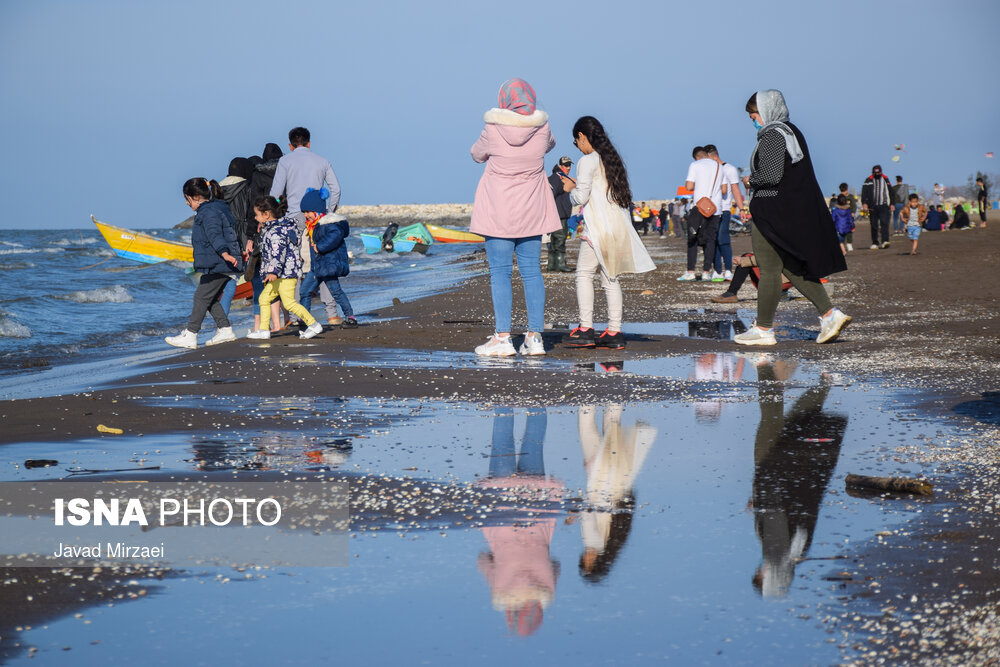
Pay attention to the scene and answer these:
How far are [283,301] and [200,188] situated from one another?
1.40 meters

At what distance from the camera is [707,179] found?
1644cm

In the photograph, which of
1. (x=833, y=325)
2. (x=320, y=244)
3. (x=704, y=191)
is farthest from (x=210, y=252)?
(x=704, y=191)

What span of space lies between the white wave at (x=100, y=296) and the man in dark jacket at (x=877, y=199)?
1833 cm

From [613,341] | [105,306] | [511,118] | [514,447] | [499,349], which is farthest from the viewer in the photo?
[105,306]

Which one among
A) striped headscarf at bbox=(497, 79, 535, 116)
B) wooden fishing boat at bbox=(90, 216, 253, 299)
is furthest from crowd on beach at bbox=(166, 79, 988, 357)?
wooden fishing boat at bbox=(90, 216, 253, 299)

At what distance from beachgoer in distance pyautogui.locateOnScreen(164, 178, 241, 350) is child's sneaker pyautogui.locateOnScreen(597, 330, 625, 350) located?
12.4ft

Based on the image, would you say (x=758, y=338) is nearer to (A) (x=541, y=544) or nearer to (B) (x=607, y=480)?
(B) (x=607, y=480)

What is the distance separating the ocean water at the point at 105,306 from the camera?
14305 mm

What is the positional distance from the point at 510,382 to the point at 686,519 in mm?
3859

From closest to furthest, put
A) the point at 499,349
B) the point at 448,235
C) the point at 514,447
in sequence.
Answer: the point at 514,447 → the point at 499,349 → the point at 448,235

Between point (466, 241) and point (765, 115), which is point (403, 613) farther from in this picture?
point (466, 241)

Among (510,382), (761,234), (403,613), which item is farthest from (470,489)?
(761,234)

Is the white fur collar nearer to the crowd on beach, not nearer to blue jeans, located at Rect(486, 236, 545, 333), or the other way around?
the crowd on beach

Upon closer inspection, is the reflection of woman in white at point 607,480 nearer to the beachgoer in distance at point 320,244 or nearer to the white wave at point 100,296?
the beachgoer in distance at point 320,244
